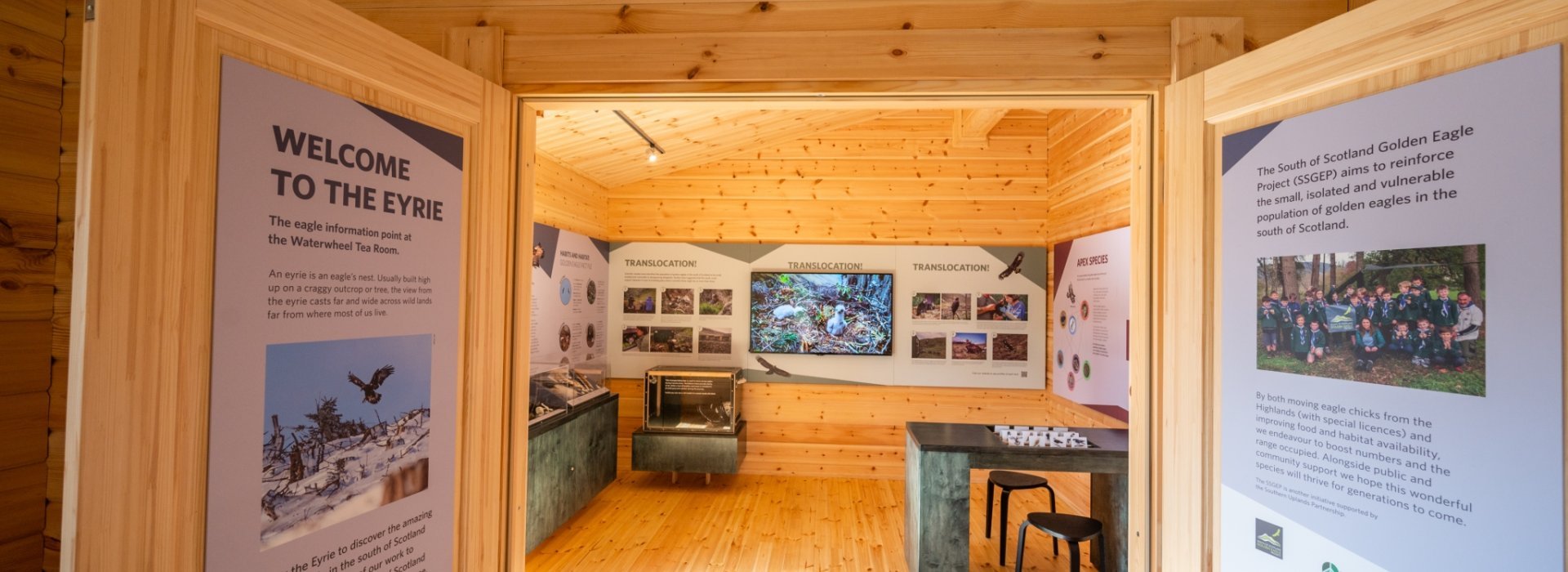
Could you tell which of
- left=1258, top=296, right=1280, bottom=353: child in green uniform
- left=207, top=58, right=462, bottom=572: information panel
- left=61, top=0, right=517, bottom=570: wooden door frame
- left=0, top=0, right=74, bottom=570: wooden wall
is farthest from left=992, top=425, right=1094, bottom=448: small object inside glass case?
left=0, top=0, right=74, bottom=570: wooden wall

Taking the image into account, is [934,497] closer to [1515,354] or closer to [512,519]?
[512,519]

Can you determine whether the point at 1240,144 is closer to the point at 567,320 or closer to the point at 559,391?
the point at 559,391

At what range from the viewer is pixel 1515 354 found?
3.83ft

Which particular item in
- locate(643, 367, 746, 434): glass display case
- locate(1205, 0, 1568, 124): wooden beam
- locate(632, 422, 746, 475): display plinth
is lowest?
locate(632, 422, 746, 475): display plinth

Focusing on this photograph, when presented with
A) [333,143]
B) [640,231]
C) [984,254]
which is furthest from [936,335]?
[333,143]

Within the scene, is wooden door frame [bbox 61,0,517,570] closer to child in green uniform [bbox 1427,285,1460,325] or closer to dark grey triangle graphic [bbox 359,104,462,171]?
dark grey triangle graphic [bbox 359,104,462,171]

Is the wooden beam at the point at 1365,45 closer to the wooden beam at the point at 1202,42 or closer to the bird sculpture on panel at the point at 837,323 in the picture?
the wooden beam at the point at 1202,42

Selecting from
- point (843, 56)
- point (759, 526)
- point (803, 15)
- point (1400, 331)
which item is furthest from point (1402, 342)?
point (759, 526)

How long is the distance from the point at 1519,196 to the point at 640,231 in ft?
18.5

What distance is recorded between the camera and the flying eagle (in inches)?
58.2

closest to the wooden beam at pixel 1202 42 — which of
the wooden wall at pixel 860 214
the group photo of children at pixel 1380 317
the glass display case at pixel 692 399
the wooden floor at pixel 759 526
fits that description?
the group photo of children at pixel 1380 317

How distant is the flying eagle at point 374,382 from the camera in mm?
1479

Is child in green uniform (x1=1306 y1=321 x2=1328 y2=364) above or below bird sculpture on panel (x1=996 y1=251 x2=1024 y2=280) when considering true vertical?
below

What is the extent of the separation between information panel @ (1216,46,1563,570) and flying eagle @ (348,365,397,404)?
2.10 metres
